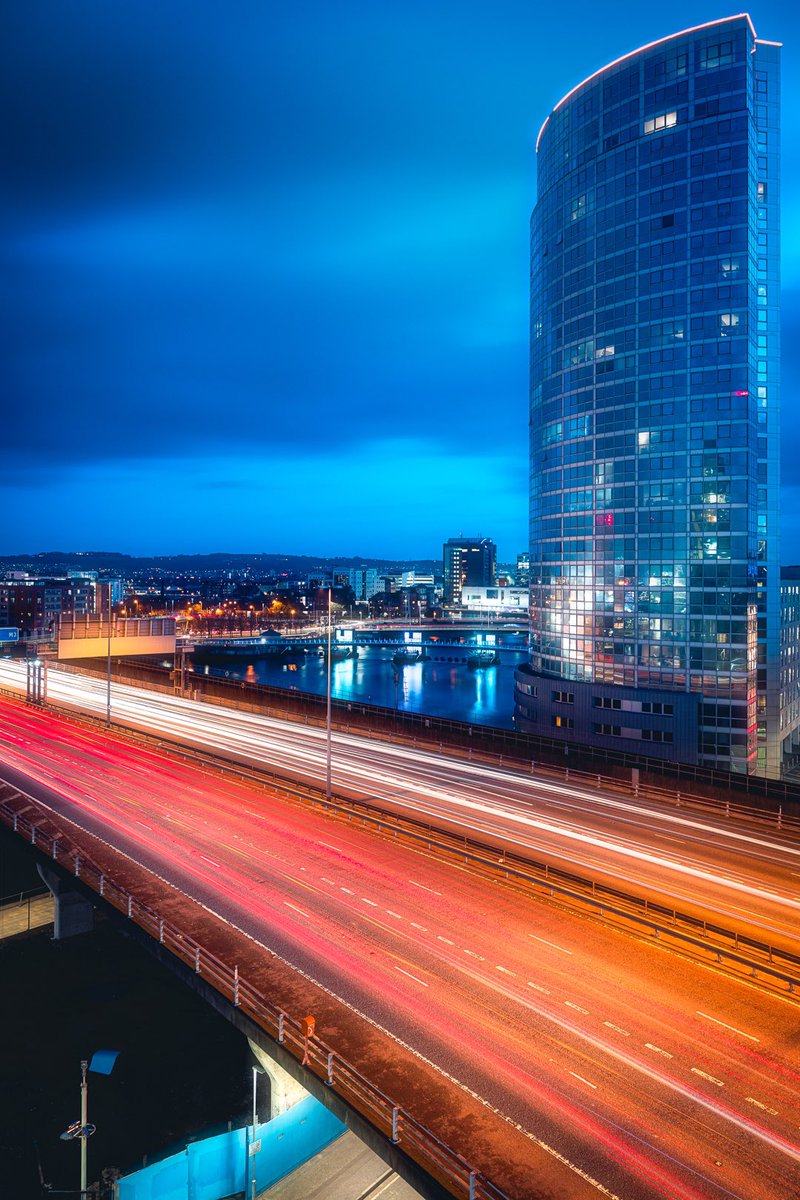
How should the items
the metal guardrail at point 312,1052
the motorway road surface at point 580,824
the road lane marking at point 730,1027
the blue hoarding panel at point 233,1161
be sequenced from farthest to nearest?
1. the motorway road surface at point 580,824
2. the blue hoarding panel at point 233,1161
3. the road lane marking at point 730,1027
4. the metal guardrail at point 312,1052

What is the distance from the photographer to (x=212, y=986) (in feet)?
64.0

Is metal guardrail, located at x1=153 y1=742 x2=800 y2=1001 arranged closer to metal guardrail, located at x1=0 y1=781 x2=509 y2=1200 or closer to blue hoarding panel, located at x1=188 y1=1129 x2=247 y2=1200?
metal guardrail, located at x1=0 y1=781 x2=509 y2=1200

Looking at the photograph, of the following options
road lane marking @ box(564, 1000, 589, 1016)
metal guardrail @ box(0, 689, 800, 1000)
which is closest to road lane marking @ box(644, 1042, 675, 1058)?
road lane marking @ box(564, 1000, 589, 1016)

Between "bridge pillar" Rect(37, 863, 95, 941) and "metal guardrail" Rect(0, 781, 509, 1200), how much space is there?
8456 millimetres

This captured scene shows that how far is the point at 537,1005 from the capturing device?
714 inches

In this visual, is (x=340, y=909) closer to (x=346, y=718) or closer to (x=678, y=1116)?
(x=678, y=1116)

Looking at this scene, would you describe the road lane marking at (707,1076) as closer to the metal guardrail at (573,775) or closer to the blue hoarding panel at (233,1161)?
the blue hoarding panel at (233,1161)

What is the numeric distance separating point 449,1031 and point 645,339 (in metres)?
63.3

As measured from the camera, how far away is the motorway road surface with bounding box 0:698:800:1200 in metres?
13.5

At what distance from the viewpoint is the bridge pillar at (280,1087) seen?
61.3 ft

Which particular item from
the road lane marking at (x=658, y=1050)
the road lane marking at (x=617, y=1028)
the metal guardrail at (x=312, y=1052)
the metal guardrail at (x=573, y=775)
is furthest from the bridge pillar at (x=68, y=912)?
the road lane marking at (x=658, y=1050)

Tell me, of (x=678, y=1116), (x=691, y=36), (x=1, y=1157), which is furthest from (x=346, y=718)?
(x=691, y=36)

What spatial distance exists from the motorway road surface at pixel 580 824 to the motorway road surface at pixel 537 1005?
422 centimetres

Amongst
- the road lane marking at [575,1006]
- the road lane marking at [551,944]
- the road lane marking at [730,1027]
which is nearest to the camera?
the road lane marking at [730,1027]
